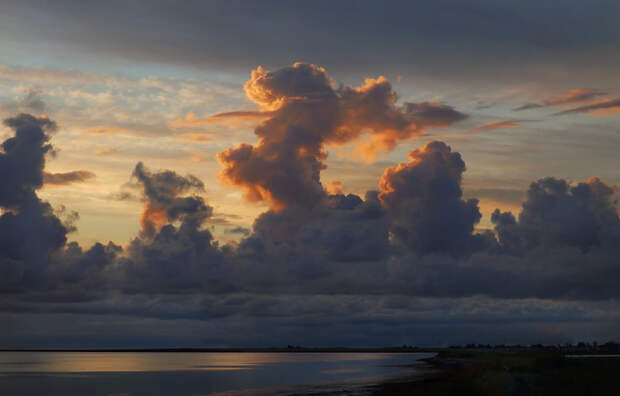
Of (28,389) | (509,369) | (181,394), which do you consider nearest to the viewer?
(509,369)

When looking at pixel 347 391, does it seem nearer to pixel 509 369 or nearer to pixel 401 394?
pixel 401 394

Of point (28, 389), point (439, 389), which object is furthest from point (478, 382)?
point (28, 389)

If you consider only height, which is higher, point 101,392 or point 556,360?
point 556,360

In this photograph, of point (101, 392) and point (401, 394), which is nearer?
point (401, 394)

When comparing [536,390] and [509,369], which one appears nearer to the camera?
[536,390]

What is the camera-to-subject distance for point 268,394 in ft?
317

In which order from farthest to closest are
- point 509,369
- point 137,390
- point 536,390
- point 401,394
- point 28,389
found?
point 28,389 → point 137,390 → point 509,369 → point 401,394 → point 536,390

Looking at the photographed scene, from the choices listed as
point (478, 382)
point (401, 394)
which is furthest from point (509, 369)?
point (401, 394)

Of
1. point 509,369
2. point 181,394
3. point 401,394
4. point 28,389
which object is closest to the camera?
point 401,394

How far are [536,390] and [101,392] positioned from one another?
71564mm

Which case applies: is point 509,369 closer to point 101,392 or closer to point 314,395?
point 314,395

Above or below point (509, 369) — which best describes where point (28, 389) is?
below

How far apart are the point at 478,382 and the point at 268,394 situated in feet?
97.2

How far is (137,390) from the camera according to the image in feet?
379
